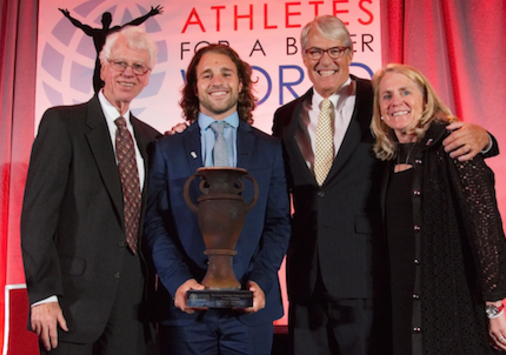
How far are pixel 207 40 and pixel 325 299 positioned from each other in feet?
7.08

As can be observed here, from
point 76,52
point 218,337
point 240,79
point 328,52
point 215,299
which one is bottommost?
point 218,337

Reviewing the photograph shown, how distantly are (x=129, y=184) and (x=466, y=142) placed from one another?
134 centimetres

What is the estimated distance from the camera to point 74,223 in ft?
7.59

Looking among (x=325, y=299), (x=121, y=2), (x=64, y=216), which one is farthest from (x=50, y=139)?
(x=121, y=2)

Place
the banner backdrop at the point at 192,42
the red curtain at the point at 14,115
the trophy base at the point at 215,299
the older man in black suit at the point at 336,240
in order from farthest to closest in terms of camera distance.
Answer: the red curtain at the point at 14,115 < the banner backdrop at the point at 192,42 < the older man in black suit at the point at 336,240 < the trophy base at the point at 215,299

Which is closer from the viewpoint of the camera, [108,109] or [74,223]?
[74,223]

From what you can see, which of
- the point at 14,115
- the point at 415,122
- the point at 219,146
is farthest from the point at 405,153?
the point at 14,115

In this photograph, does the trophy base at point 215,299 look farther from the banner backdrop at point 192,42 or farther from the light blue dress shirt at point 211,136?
the banner backdrop at point 192,42

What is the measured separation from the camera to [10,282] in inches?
151

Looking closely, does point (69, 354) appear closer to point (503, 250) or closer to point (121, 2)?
point (503, 250)

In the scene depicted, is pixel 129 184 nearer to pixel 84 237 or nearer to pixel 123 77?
pixel 84 237

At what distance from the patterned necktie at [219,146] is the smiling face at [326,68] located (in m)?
0.49

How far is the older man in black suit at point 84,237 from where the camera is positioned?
7.23ft

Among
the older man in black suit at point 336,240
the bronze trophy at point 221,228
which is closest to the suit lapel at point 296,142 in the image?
the older man in black suit at point 336,240
